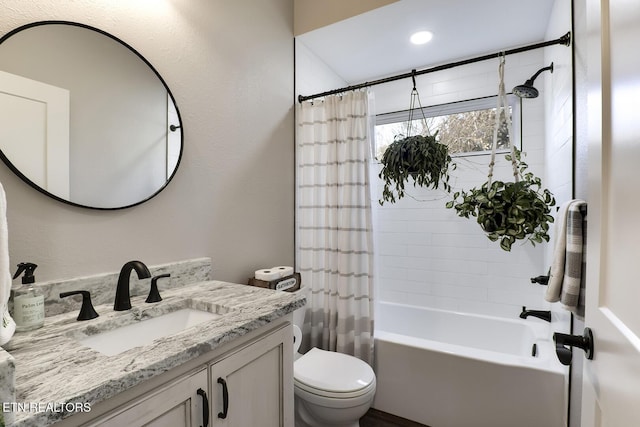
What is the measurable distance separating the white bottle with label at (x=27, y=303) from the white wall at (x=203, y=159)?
0.09m

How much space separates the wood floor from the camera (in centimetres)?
182

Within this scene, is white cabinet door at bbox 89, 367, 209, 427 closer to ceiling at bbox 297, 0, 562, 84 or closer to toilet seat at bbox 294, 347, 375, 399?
toilet seat at bbox 294, 347, 375, 399

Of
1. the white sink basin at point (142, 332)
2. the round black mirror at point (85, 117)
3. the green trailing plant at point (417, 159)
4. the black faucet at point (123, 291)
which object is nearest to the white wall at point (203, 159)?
the round black mirror at point (85, 117)

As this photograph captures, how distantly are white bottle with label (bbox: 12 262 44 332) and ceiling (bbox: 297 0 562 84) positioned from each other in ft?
7.06

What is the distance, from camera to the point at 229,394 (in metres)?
0.92

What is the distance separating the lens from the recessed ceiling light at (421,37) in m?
2.18

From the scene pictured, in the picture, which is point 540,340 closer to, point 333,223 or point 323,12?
point 333,223

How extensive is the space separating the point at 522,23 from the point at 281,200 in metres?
2.10

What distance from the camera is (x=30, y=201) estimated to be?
1.00 m

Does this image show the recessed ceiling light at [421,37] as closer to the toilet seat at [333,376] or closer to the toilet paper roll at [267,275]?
the toilet paper roll at [267,275]

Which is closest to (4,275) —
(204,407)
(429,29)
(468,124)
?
(204,407)

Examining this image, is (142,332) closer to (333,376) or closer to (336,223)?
(333,376)

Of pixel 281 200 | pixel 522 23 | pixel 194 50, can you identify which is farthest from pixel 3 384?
pixel 522 23

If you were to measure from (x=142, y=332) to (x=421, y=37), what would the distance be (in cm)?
253
